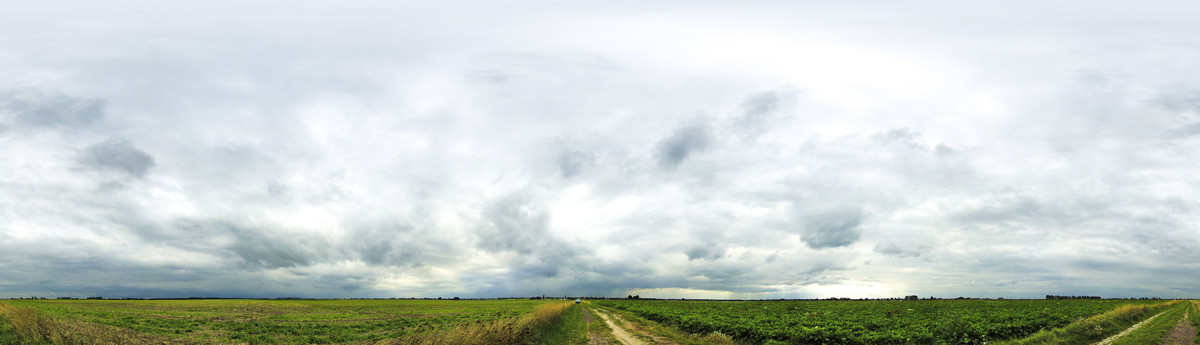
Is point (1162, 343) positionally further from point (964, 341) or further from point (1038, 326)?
point (964, 341)

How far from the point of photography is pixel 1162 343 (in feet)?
91.7

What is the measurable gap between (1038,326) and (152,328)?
206 ft

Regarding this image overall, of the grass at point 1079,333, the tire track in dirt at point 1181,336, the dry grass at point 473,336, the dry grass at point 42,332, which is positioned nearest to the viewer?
the dry grass at point 473,336

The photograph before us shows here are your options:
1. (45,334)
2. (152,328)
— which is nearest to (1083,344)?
(45,334)

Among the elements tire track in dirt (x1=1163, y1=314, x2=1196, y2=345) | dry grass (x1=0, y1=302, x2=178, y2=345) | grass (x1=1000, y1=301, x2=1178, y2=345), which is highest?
dry grass (x1=0, y1=302, x2=178, y2=345)

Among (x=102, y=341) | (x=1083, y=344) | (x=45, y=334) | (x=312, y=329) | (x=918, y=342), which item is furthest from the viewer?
(x=312, y=329)

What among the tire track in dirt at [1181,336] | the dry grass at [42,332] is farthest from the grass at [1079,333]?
the dry grass at [42,332]

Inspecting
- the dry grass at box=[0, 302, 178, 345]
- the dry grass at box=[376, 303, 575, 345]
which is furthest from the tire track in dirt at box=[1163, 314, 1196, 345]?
the dry grass at box=[0, 302, 178, 345]

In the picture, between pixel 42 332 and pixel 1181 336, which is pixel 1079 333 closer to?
pixel 1181 336

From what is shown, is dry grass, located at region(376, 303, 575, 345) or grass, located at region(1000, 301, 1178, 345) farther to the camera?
grass, located at region(1000, 301, 1178, 345)

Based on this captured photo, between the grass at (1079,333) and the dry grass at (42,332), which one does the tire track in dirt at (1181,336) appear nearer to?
the grass at (1079,333)

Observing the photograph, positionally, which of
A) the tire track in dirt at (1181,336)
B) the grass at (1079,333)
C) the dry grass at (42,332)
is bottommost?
the tire track in dirt at (1181,336)

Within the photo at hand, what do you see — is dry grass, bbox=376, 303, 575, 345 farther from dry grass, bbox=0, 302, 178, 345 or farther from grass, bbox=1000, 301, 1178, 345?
grass, bbox=1000, 301, 1178, 345

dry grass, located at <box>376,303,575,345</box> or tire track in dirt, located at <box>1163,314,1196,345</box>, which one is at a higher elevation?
dry grass, located at <box>376,303,575,345</box>
